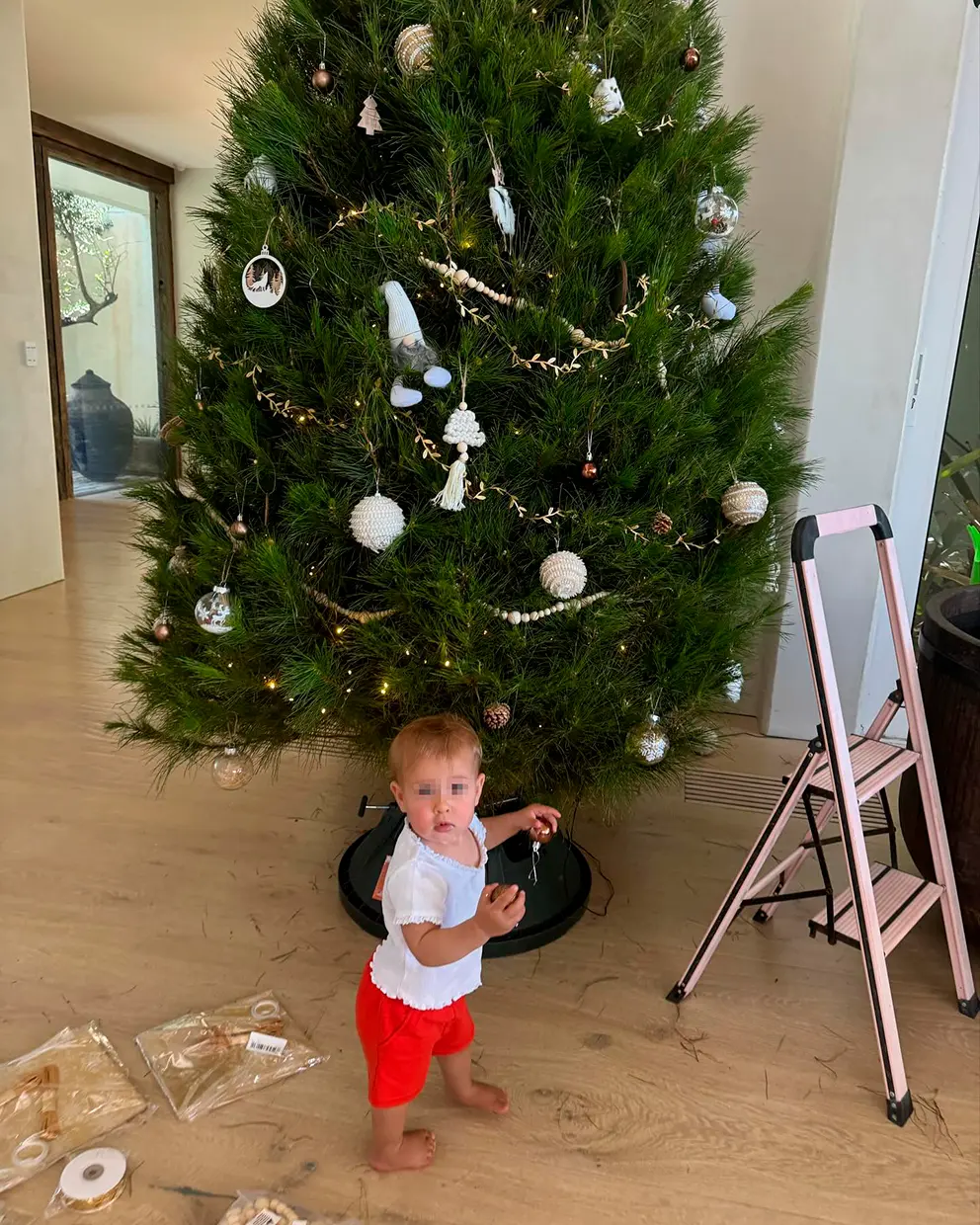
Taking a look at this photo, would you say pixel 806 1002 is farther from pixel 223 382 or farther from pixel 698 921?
pixel 223 382

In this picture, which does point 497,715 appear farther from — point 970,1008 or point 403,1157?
point 970,1008

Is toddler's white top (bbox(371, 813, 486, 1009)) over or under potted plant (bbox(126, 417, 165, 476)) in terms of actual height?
under

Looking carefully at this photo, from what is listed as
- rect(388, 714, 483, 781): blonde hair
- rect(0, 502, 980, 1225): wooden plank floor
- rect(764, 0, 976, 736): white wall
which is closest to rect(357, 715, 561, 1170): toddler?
rect(388, 714, 483, 781): blonde hair

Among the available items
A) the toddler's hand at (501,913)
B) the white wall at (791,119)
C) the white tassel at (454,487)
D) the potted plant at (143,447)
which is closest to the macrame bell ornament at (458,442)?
the white tassel at (454,487)

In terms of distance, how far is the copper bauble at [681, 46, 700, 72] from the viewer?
1369 millimetres

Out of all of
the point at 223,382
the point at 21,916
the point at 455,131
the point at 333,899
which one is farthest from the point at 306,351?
the point at 21,916

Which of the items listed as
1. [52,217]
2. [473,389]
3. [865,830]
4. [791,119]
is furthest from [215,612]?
[52,217]

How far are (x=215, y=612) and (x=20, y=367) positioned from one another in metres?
3.01

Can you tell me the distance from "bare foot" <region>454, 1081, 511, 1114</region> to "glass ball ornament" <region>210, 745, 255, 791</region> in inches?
24.9

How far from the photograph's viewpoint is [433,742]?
1.07 meters

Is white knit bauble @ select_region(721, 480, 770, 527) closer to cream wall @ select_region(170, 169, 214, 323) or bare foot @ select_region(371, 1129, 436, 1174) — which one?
bare foot @ select_region(371, 1129, 436, 1174)

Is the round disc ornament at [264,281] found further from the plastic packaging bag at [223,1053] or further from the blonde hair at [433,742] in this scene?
the plastic packaging bag at [223,1053]

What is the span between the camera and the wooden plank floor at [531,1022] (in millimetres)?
1140

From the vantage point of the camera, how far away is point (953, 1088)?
132 centimetres
